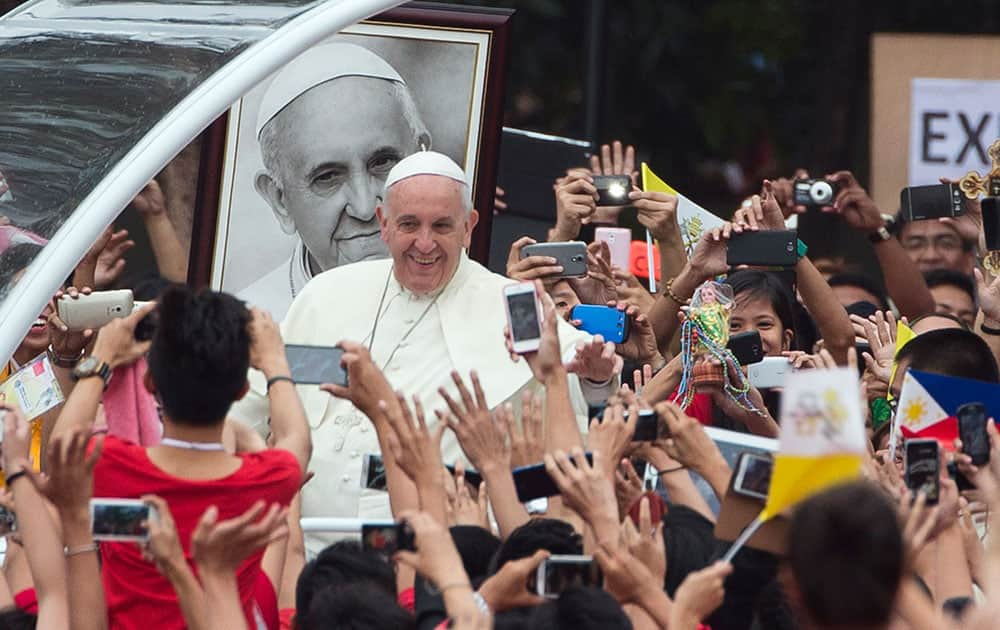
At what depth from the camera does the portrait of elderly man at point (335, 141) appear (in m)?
6.20

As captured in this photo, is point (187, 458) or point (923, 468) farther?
point (923, 468)

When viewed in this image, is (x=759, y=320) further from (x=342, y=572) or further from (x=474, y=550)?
(x=342, y=572)

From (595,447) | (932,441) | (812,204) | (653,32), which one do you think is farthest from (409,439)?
(653,32)

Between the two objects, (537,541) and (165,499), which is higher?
(165,499)

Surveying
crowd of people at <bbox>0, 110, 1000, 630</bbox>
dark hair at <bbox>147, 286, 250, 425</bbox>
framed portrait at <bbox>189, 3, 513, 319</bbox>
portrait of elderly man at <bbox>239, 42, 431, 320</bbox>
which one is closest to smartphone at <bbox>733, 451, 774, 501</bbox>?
crowd of people at <bbox>0, 110, 1000, 630</bbox>

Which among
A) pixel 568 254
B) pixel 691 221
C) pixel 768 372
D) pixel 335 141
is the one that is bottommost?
pixel 768 372

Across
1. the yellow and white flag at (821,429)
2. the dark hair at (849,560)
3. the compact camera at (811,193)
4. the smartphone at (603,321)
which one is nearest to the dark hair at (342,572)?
the yellow and white flag at (821,429)

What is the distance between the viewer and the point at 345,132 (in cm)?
620

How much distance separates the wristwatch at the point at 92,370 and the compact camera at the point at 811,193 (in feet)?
11.0

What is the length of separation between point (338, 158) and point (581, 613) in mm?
3001

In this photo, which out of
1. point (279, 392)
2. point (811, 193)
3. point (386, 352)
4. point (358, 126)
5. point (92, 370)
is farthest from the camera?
point (811, 193)

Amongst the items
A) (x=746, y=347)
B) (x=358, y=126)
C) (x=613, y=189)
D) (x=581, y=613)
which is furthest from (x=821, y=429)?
(x=613, y=189)

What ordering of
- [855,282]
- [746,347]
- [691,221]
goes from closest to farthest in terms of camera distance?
1. [746,347]
2. [691,221]
3. [855,282]

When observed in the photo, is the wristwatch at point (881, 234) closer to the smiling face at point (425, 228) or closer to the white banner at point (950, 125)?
the white banner at point (950, 125)
